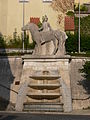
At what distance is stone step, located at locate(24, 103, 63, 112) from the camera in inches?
1085

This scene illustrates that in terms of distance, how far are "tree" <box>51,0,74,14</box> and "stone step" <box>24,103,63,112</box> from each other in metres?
20.8

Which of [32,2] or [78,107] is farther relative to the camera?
[32,2]

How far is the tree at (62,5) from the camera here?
47188 millimetres

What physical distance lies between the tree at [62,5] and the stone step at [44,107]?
2079cm

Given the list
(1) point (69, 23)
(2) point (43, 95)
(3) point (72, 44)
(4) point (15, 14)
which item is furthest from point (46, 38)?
(1) point (69, 23)

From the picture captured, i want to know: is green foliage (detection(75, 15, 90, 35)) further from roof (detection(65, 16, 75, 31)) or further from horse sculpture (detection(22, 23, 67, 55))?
horse sculpture (detection(22, 23, 67, 55))

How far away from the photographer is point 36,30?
3241 cm

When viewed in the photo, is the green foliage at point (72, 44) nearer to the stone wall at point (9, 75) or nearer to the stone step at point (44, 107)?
the stone wall at point (9, 75)

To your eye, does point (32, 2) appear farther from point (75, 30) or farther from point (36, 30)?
point (36, 30)

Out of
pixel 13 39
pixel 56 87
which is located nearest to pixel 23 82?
pixel 56 87

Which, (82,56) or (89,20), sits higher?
(89,20)

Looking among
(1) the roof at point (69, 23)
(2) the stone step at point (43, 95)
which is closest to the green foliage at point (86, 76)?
(2) the stone step at point (43, 95)

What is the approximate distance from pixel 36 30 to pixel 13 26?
559 inches

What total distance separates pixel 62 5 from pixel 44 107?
2176 centimetres
